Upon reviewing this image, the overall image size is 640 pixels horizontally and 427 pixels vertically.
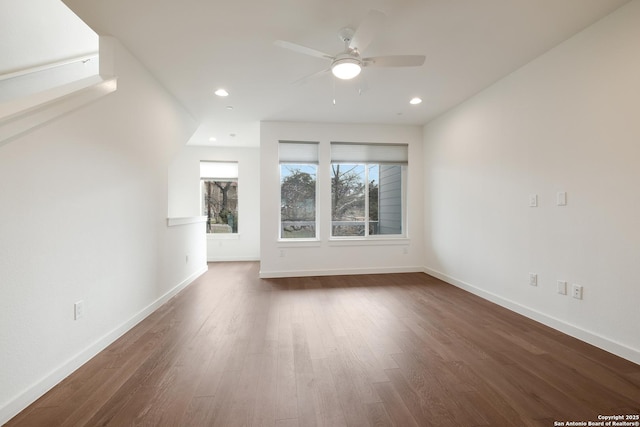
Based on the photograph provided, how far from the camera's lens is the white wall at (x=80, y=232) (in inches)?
59.1

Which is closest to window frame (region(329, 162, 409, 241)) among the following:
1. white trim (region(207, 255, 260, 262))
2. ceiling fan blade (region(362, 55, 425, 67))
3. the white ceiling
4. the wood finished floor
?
the white ceiling

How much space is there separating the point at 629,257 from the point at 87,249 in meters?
4.13

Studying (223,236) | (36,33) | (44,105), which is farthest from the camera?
(223,236)

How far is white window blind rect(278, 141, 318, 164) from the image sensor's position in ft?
15.2

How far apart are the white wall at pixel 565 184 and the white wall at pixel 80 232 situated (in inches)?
158

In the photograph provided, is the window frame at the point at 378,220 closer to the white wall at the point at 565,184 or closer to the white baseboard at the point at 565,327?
the white wall at the point at 565,184

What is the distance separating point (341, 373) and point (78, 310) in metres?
1.94

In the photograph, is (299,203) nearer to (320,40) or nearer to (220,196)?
(220,196)

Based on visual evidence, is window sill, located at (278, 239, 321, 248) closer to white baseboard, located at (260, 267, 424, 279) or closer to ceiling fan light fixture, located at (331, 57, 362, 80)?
white baseboard, located at (260, 267, 424, 279)

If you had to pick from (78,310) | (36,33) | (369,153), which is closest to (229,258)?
(369,153)

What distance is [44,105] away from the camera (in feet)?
5.31

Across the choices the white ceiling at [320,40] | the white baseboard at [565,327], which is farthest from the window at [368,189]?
the white baseboard at [565,327]

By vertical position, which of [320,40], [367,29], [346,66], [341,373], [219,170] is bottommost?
[341,373]

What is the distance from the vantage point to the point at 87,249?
204cm
